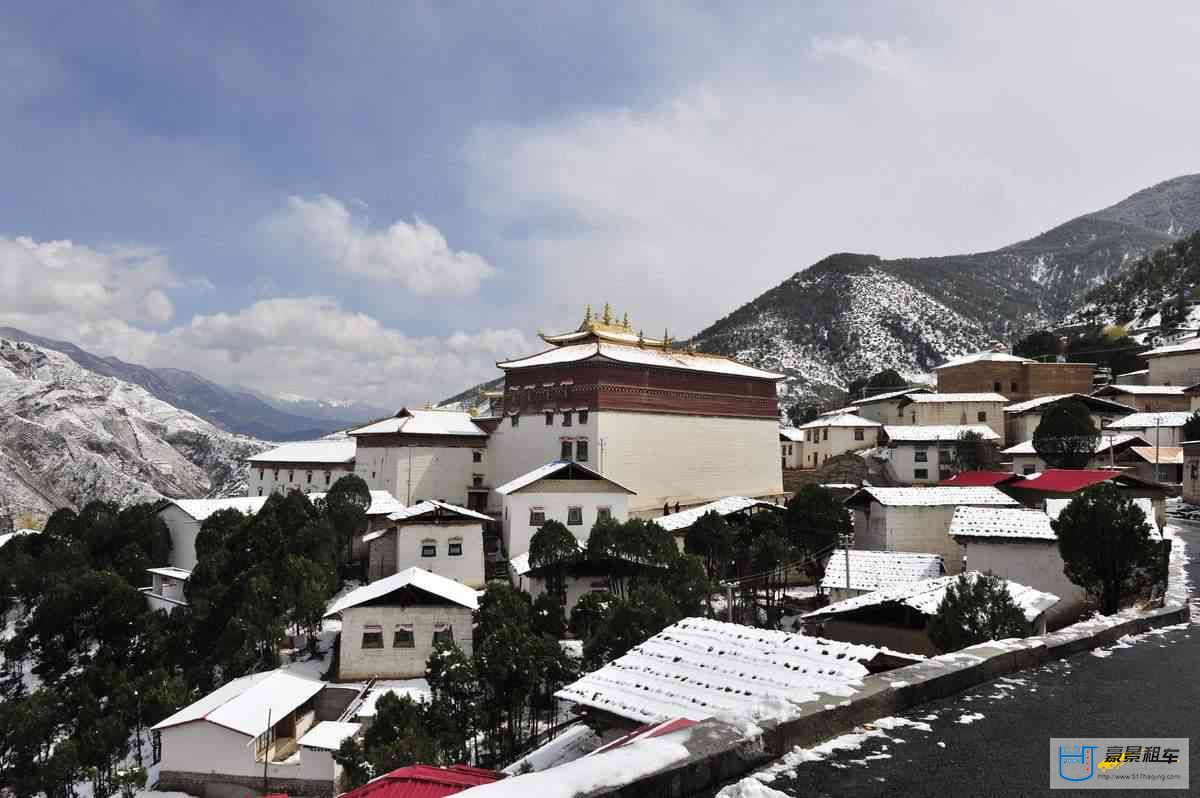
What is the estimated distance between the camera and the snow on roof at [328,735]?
54.2 feet

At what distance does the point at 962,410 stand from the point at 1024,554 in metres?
33.8

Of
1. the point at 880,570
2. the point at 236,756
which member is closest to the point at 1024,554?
the point at 880,570

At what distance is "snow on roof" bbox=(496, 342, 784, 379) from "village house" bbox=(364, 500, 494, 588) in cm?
1022

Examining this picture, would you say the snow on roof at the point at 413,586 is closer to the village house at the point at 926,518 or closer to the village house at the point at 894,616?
the village house at the point at 894,616

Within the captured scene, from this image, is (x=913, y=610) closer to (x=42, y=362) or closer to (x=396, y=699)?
(x=396, y=699)

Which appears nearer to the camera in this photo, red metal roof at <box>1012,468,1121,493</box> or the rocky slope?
red metal roof at <box>1012,468,1121,493</box>

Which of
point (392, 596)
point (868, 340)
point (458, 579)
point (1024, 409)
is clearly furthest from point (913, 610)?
point (868, 340)

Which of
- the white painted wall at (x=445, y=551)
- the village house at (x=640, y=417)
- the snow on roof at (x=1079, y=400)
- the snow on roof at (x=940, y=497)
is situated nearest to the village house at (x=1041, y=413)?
the snow on roof at (x=1079, y=400)

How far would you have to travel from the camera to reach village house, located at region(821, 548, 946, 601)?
2005cm

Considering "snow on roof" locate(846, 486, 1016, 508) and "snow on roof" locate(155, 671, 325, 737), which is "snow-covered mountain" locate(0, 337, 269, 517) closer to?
"snow on roof" locate(155, 671, 325, 737)

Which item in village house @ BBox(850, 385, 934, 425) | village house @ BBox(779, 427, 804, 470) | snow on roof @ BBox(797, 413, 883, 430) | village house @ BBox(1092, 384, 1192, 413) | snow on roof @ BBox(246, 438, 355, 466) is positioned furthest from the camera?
village house @ BBox(850, 385, 934, 425)

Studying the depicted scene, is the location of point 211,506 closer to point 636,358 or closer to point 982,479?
point 636,358

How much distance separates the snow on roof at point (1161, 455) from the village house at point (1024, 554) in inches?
908

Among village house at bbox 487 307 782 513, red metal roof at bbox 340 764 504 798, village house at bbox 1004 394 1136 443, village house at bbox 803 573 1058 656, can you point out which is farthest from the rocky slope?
red metal roof at bbox 340 764 504 798
